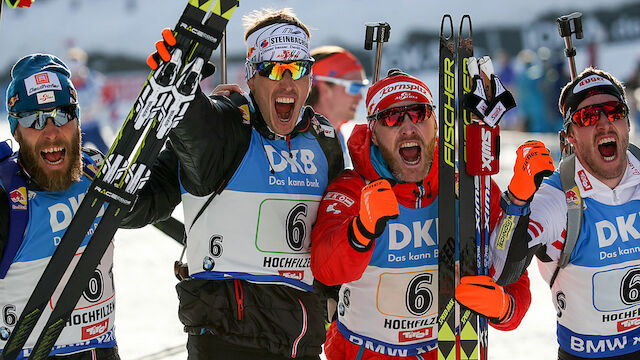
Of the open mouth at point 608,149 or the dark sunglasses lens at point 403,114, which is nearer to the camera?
the dark sunglasses lens at point 403,114

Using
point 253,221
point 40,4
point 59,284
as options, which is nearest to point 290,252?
point 253,221

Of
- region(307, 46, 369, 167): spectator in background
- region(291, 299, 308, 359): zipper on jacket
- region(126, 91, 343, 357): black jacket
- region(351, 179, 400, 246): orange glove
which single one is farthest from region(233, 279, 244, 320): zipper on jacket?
region(307, 46, 369, 167): spectator in background

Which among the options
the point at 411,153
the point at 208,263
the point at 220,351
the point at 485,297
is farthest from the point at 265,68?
the point at 485,297

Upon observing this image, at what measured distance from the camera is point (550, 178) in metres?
3.69

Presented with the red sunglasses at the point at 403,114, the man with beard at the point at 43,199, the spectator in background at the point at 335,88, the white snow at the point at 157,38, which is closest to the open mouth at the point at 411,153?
the red sunglasses at the point at 403,114

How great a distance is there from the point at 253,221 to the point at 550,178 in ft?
4.57

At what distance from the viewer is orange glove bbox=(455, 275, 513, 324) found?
3.31 metres

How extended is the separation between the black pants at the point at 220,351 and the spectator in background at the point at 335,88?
115 inches

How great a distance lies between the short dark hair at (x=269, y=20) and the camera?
3.54 metres

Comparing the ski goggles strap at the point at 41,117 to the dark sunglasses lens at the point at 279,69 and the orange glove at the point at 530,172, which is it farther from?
the orange glove at the point at 530,172

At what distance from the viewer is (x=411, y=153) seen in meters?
3.53

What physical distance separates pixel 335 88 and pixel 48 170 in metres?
2.99

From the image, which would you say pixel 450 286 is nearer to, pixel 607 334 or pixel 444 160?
pixel 444 160

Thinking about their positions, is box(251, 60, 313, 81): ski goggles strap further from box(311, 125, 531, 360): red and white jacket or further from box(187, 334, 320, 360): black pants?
box(187, 334, 320, 360): black pants
